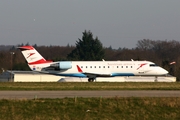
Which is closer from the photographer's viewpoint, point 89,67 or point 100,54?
point 89,67

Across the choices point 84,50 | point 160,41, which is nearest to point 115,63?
point 84,50

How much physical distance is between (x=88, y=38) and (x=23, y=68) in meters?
36.0

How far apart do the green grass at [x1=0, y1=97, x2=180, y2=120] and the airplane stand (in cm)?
3295

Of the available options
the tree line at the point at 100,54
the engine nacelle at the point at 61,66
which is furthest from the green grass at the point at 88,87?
the tree line at the point at 100,54

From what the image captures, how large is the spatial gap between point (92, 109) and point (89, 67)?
1454 inches

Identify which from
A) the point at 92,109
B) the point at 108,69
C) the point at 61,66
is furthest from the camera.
→ the point at 108,69

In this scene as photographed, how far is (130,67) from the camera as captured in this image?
60.4 meters

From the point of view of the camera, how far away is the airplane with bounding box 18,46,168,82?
6059 centimetres

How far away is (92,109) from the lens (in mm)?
24938

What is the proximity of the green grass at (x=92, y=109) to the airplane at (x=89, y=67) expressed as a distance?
32949 mm

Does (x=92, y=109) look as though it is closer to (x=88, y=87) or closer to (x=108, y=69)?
(x=88, y=87)

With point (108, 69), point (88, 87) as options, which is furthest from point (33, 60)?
point (88, 87)

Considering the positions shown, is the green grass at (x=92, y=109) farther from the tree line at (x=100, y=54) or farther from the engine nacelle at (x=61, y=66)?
the tree line at (x=100, y=54)

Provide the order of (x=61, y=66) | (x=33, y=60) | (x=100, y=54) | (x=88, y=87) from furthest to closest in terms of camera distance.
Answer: (x=100, y=54) → (x=33, y=60) → (x=61, y=66) → (x=88, y=87)
